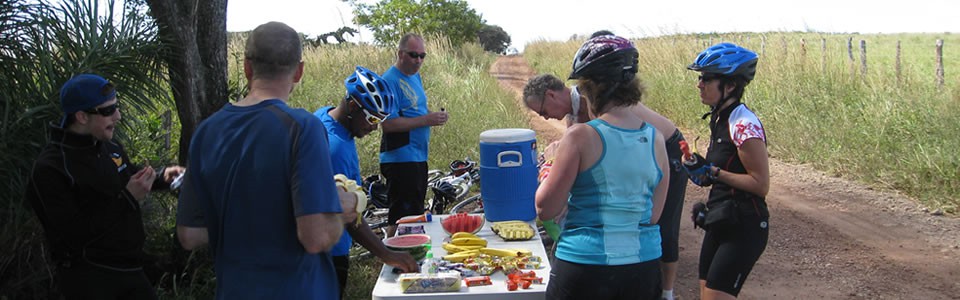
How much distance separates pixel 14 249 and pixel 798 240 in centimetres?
590

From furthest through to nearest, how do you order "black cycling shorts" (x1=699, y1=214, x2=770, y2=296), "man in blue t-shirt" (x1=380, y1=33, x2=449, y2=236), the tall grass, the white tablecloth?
1. the tall grass
2. "man in blue t-shirt" (x1=380, y1=33, x2=449, y2=236)
3. "black cycling shorts" (x1=699, y1=214, x2=770, y2=296)
4. the white tablecloth

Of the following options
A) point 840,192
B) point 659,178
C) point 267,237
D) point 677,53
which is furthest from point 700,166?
point 677,53

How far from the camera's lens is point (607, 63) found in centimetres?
254

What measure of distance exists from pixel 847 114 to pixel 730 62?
7.34 m

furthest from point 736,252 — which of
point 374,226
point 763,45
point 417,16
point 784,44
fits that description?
point 417,16

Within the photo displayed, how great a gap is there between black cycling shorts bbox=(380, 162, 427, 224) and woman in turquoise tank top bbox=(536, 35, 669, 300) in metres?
2.72

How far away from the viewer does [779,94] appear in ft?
36.4

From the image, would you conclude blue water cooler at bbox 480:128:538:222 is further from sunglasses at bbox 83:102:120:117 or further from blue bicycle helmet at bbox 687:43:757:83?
sunglasses at bbox 83:102:120:117

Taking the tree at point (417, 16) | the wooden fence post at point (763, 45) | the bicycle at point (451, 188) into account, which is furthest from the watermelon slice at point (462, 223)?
the tree at point (417, 16)

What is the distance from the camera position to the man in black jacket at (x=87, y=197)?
9.47 ft

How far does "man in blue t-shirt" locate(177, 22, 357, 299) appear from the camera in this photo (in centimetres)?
194

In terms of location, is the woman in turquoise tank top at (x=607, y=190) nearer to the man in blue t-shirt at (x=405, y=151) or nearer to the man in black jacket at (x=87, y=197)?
the man in black jacket at (x=87, y=197)

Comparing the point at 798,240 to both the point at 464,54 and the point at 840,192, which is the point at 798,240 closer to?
the point at 840,192

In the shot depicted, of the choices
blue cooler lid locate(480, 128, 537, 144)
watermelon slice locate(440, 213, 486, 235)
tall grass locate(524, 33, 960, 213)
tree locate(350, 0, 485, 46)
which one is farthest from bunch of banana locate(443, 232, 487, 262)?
tree locate(350, 0, 485, 46)
